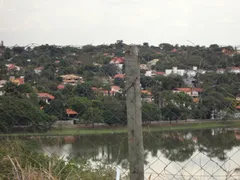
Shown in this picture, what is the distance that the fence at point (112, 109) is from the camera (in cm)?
221

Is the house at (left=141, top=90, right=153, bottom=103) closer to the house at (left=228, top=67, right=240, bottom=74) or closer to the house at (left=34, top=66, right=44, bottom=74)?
the house at (left=228, top=67, right=240, bottom=74)

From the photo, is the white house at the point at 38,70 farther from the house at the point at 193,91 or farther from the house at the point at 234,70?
the house at the point at 234,70

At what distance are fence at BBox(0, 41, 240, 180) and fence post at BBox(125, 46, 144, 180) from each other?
0.24m

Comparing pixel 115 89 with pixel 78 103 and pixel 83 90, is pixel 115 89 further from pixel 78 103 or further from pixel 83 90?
pixel 78 103

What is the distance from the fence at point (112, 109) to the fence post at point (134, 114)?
0.24 meters

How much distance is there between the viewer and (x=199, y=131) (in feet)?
7.72

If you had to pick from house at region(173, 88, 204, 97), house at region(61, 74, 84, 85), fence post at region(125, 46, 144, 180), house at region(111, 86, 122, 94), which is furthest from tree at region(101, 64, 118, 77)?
fence post at region(125, 46, 144, 180)

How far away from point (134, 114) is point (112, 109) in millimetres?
698

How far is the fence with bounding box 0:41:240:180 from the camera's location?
2.21 m

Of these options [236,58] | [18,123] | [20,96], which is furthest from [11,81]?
[236,58]

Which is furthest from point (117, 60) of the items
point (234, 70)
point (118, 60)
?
point (234, 70)

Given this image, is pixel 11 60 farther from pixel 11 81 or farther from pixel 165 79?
pixel 165 79

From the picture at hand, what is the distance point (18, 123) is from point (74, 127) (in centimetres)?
45

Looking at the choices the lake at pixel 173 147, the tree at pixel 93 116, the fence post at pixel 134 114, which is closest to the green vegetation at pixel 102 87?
the tree at pixel 93 116
